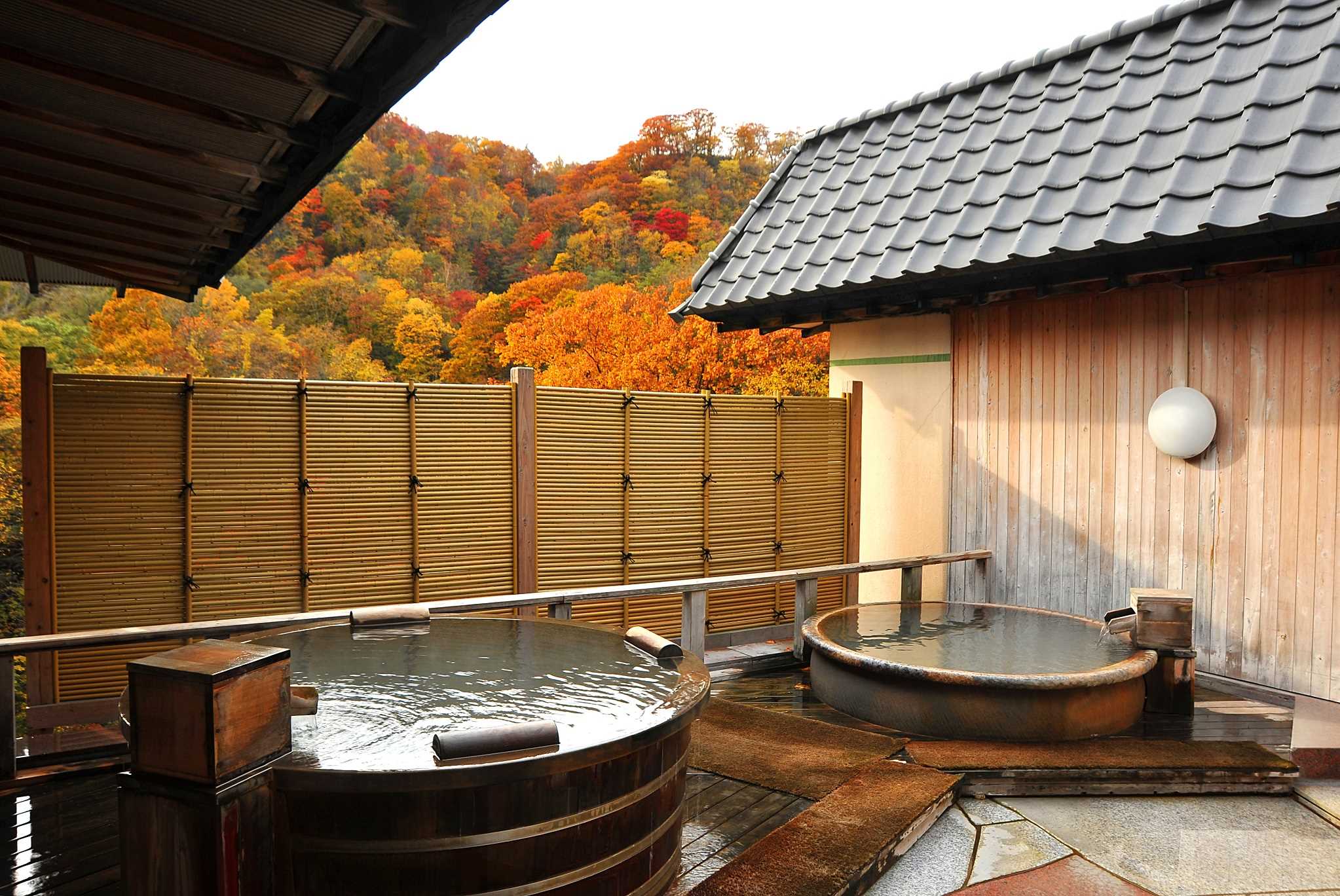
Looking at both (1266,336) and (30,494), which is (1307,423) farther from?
(30,494)


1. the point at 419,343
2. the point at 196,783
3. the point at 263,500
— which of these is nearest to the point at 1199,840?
the point at 196,783

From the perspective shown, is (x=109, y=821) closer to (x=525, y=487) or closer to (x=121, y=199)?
(x=121, y=199)

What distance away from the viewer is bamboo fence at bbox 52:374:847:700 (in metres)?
5.12

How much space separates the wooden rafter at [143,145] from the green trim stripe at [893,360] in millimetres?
5119

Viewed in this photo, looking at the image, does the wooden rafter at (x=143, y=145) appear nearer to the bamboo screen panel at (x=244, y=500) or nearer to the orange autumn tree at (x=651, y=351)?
the bamboo screen panel at (x=244, y=500)

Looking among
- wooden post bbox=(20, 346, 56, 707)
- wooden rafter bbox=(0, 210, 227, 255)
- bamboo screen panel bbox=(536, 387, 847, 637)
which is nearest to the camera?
wooden post bbox=(20, 346, 56, 707)

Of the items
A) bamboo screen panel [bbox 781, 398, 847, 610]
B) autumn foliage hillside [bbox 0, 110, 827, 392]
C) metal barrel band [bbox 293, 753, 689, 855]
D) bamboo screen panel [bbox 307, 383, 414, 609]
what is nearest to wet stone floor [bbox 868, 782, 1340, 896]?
metal barrel band [bbox 293, 753, 689, 855]

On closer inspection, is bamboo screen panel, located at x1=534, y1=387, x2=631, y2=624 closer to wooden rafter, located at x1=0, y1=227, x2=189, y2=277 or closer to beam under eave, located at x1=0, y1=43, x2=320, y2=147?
wooden rafter, located at x1=0, y1=227, x2=189, y2=277

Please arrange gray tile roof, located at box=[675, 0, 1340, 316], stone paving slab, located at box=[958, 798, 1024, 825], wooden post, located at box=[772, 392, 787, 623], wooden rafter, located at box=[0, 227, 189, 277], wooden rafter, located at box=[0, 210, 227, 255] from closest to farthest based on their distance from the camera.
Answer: stone paving slab, located at box=[958, 798, 1024, 825], gray tile roof, located at box=[675, 0, 1340, 316], wooden rafter, located at box=[0, 210, 227, 255], wooden rafter, located at box=[0, 227, 189, 277], wooden post, located at box=[772, 392, 787, 623]

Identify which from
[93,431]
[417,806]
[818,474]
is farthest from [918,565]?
[93,431]

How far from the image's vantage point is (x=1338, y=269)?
5051 millimetres

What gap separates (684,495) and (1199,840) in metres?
4.32

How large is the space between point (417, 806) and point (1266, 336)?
17.8 feet

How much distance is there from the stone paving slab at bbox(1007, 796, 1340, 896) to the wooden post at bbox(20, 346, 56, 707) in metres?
4.79
